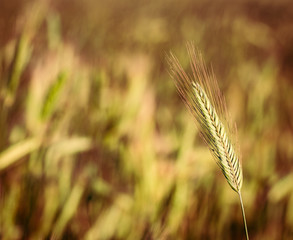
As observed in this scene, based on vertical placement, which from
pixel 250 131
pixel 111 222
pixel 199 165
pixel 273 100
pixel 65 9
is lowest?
pixel 111 222

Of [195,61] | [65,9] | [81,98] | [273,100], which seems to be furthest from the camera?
[65,9]

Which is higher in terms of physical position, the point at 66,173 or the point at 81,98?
the point at 81,98

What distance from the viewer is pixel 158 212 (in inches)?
22.2

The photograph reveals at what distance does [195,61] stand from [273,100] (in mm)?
992

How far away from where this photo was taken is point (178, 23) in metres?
2.27

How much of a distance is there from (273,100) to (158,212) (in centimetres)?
89

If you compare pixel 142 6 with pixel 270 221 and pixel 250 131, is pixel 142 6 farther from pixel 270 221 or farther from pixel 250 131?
pixel 270 221

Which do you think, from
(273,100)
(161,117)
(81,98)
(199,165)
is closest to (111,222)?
(199,165)

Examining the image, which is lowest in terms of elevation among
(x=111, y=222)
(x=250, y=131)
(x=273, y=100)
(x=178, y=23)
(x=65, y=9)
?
(x=111, y=222)

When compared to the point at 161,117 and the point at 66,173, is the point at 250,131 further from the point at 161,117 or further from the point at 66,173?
the point at 66,173

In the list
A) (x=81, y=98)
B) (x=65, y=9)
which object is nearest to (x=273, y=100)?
(x=81, y=98)

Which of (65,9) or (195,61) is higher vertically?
(65,9)

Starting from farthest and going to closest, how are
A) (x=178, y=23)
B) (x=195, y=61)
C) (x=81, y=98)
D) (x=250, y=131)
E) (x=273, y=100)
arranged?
(x=178, y=23), (x=273, y=100), (x=250, y=131), (x=81, y=98), (x=195, y=61)

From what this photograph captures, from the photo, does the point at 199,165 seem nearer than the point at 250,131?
Yes
